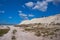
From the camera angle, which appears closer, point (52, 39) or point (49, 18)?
point (52, 39)

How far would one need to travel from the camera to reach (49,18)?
36938 mm

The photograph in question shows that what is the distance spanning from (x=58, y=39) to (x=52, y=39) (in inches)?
19.7

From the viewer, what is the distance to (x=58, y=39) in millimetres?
12047

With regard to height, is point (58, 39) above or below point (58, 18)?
below

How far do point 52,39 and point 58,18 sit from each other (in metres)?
22.5

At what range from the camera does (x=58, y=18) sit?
33.9m

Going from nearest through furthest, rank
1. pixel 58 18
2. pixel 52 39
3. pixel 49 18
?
1. pixel 52 39
2. pixel 58 18
3. pixel 49 18

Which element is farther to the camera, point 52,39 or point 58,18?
point 58,18

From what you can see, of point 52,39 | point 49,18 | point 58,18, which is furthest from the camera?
point 49,18

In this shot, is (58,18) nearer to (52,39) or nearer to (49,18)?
(49,18)

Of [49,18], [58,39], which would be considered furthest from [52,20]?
[58,39]

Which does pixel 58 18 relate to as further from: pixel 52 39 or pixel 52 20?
pixel 52 39

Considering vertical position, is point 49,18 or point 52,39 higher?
point 49,18

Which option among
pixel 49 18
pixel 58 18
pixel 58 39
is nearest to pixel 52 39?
pixel 58 39
